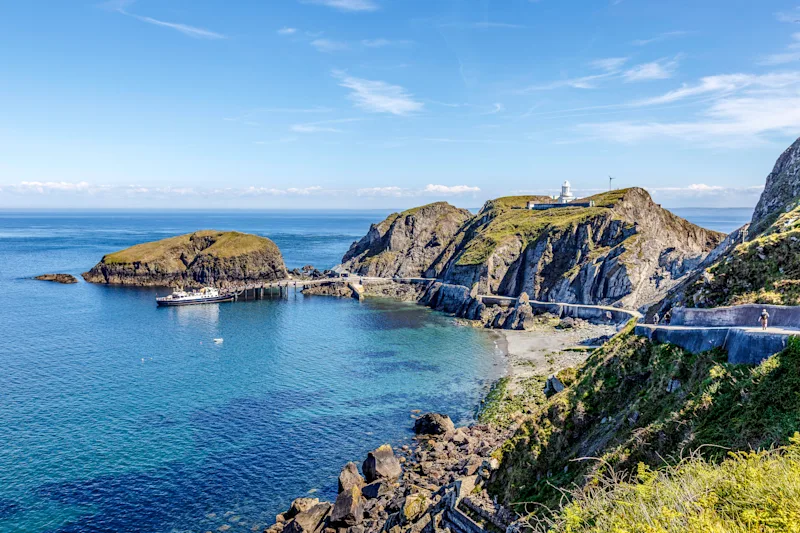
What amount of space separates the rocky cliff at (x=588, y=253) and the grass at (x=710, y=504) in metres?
98.7

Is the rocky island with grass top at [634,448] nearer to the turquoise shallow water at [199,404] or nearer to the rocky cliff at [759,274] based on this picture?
the rocky cliff at [759,274]

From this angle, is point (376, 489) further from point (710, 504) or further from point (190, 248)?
point (190, 248)

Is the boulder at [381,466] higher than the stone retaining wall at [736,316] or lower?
lower

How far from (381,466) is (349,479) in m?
3.13

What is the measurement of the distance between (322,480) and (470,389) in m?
28.6

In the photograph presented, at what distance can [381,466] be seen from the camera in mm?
43688

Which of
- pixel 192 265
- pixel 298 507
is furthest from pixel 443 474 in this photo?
pixel 192 265

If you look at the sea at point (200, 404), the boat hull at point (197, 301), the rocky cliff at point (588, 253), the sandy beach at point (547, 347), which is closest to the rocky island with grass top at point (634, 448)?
the sea at point (200, 404)

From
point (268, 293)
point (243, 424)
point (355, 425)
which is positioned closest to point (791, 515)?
point (355, 425)

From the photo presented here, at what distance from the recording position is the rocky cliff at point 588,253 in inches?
4358

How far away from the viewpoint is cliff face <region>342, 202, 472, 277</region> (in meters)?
165

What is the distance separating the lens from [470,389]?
68.0 meters

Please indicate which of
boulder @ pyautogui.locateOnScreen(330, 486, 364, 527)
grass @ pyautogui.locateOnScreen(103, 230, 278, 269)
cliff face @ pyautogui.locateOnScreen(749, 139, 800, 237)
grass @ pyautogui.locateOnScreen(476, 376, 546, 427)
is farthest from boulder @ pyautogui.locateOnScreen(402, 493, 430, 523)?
grass @ pyautogui.locateOnScreen(103, 230, 278, 269)

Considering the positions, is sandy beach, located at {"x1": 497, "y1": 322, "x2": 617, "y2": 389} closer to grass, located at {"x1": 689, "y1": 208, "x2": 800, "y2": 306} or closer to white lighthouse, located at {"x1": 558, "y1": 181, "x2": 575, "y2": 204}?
grass, located at {"x1": 689, "y1": 208, "x2": 800, "y2": 306}
